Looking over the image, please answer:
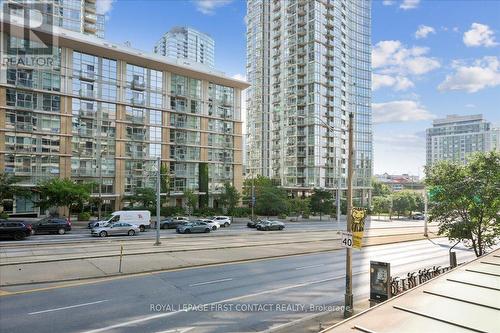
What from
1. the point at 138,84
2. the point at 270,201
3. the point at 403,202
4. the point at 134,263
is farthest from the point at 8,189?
the point at 403,202

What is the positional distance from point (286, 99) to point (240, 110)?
22511mm

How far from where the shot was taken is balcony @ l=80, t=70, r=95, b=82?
192 feet

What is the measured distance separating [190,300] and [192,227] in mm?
27764

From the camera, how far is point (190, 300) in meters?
14.9

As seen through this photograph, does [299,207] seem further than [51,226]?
Yes

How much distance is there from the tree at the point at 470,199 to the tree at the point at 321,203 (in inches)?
1867

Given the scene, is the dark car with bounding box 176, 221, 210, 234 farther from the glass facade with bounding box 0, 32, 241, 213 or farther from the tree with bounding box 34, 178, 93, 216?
the glass facade with bounding box 0, 32, 241, 213

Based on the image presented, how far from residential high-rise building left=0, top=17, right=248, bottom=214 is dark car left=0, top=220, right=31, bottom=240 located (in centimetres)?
1992

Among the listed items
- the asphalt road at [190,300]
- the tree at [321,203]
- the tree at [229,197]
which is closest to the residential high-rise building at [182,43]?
the tree at [321,203]

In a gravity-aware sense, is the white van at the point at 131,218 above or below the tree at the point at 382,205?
above

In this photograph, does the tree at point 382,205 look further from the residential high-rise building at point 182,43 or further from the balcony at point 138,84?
the residential high-rise building at point 182,43

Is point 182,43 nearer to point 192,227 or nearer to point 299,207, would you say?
point 299,207

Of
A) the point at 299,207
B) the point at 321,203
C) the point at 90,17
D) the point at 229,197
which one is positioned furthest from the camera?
the point at 90,17

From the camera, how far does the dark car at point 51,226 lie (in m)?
38.5
